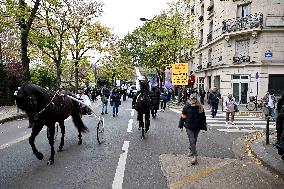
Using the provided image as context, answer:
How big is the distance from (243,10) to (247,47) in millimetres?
3692

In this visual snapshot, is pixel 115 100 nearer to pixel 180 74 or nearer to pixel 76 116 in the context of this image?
pixel 76 116

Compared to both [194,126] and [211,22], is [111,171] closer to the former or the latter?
[194,126]

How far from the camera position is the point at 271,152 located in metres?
9.71

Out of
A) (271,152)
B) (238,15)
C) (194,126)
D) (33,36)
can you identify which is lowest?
(271,152)

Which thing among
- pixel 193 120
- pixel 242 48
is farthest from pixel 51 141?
pixel 242 48

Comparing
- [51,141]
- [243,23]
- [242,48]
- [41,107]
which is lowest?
[51,141]

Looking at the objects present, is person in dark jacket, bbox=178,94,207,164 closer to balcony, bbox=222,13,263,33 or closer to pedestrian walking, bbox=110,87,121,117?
pedestrian walking, bbox=110,87,121,117

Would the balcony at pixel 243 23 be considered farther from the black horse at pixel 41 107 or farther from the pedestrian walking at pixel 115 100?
the black horse at pixel 41 107

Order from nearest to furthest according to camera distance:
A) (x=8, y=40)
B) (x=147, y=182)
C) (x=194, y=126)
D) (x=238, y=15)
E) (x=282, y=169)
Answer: (x=147, y=182) → (x=282, y=169) → (x=194, y=126) → (x=238, y=15) → (x=8, y=40)

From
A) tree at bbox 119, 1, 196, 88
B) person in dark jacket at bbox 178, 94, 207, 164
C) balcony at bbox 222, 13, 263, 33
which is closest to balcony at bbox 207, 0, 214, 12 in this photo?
tree at bbox 119, 1, 196, 88

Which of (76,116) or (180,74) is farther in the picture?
(180,74)

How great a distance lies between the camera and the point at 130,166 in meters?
7.69

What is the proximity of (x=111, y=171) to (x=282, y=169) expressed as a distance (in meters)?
3.91

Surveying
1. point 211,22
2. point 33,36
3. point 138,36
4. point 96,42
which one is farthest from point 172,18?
Answer: point 138,36
